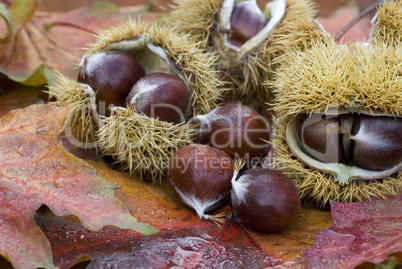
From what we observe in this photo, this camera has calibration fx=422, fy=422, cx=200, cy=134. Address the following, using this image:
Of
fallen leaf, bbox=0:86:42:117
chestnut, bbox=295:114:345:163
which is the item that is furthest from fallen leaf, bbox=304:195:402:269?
fallen leaf, bbox=0:86:42:117

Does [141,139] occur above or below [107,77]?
below

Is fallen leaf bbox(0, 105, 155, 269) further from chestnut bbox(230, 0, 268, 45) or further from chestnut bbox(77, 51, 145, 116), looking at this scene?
chestnut bbox(230, 0, 268, 45)

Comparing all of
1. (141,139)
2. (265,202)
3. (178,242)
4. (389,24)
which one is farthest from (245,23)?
(178,242)

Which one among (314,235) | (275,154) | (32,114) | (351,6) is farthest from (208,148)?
(351,6)

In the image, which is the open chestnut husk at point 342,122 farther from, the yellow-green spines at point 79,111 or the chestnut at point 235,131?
the yellow-green spines at point 79,111

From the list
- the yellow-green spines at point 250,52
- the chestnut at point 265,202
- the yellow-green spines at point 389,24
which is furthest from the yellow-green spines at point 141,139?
the yellow-green spines at point 389,24

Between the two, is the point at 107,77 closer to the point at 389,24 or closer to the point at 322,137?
the point at 322,137
